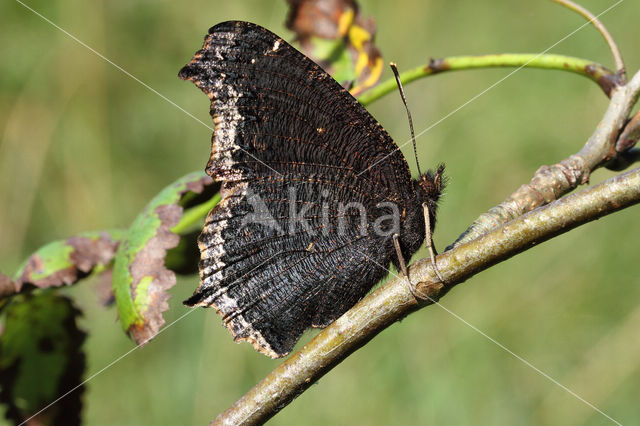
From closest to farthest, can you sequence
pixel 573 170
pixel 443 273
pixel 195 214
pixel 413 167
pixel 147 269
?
1. pixel 443 273
2. pixel 573 170
3. pixel 147 269
4. pixel 195 214
5. pixel 413 167

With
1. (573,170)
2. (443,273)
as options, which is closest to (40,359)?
(443,273)

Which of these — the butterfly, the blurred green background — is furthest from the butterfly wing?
the blurred green background

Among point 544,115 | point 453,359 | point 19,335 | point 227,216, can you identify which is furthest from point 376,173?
point 544,115

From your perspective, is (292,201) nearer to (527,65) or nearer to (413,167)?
(527,65)

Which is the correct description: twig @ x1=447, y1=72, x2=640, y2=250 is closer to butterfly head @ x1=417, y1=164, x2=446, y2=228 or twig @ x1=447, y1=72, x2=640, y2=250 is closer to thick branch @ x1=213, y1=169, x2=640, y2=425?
thick branch @ x1=213, y1=169, x2=640, y2=425

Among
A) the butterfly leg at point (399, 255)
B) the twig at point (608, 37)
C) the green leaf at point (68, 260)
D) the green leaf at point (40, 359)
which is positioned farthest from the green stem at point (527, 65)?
the green leaf at point (40, 359)

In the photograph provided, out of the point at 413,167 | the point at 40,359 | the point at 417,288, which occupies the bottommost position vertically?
the point at 413,167

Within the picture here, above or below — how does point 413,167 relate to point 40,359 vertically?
below

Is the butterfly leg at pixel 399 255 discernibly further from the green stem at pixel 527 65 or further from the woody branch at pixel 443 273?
the green stem at pixel 527 65
